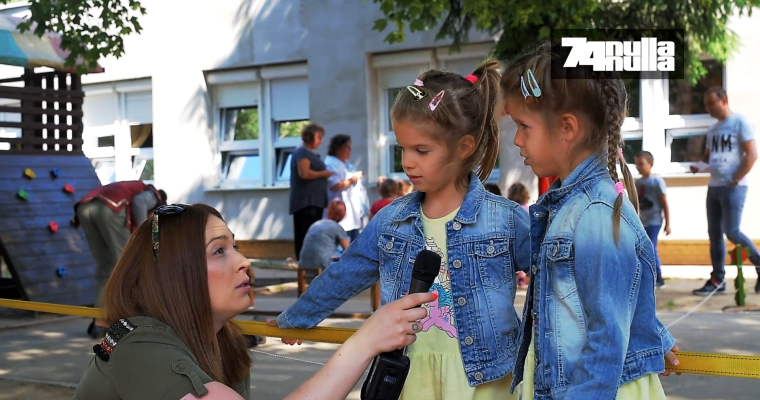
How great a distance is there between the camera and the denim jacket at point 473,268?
9.44 ft

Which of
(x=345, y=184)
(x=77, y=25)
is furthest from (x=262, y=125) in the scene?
(x=77, y=25)

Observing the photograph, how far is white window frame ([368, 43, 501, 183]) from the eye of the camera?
14.6m

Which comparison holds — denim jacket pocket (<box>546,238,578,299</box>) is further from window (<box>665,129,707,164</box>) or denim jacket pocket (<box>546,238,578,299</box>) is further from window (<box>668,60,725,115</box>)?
window (<box>665,129,707,164</box>)

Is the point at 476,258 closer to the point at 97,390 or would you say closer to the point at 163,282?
the point at 163,282

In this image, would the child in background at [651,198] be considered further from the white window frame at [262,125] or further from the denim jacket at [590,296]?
the denim jacket at [590,296]

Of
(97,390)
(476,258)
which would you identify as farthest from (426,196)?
(97,390)

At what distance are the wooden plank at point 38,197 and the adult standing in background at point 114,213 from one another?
7.88 feet

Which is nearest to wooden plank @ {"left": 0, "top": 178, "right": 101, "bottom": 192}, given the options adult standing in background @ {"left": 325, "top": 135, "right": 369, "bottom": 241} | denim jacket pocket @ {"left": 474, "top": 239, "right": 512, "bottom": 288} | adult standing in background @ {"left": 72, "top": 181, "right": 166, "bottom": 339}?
adult standing in background @ {"left": 72, "top": 181, "right": 166, "bottom": 339}

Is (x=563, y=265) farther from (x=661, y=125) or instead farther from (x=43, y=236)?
(x=661, y=125)

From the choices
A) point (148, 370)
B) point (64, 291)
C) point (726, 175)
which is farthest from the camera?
point (64, 291)

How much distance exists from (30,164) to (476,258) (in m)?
8.60

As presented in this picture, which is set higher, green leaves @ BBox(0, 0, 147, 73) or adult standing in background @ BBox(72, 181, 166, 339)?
green leaves @ BBox(0, 0, 147, 73)

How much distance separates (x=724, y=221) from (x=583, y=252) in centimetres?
797

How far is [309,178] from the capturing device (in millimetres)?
11094
